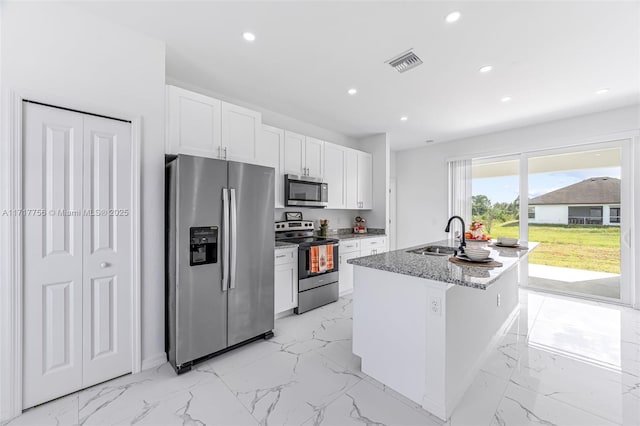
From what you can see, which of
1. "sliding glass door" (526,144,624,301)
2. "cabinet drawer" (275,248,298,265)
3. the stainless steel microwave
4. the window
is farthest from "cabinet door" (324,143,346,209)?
the window

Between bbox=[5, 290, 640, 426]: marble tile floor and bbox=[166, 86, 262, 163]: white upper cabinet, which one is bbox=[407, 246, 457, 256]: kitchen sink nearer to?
bbox=[5, 290, 640, 426]: marble tile floor

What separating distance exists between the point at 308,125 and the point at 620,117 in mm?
4424

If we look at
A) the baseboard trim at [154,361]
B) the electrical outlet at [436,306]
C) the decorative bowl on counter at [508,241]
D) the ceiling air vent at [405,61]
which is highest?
the ceiling air vent at [405,61]

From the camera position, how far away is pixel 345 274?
409 centimetres

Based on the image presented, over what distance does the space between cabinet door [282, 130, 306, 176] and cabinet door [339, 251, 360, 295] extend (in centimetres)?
145

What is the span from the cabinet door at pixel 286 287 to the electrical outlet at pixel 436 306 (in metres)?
1.91

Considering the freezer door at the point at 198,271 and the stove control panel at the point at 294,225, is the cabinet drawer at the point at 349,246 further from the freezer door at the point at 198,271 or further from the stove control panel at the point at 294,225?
the freezer door at the point at 198,271

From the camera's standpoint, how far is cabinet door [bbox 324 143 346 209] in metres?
4.25

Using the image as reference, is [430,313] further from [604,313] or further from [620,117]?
[620,117]

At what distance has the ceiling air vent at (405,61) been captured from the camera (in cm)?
238

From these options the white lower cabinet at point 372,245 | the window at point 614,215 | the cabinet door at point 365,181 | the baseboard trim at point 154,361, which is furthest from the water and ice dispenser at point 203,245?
the window at point 614,215

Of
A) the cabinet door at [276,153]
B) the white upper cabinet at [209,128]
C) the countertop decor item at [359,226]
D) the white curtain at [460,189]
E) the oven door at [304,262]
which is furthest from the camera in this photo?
the white curtain at [460,189]

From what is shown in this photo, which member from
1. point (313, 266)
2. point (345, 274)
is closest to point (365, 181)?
point (345, 274)

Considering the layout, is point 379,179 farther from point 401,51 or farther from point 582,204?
point 582,204
